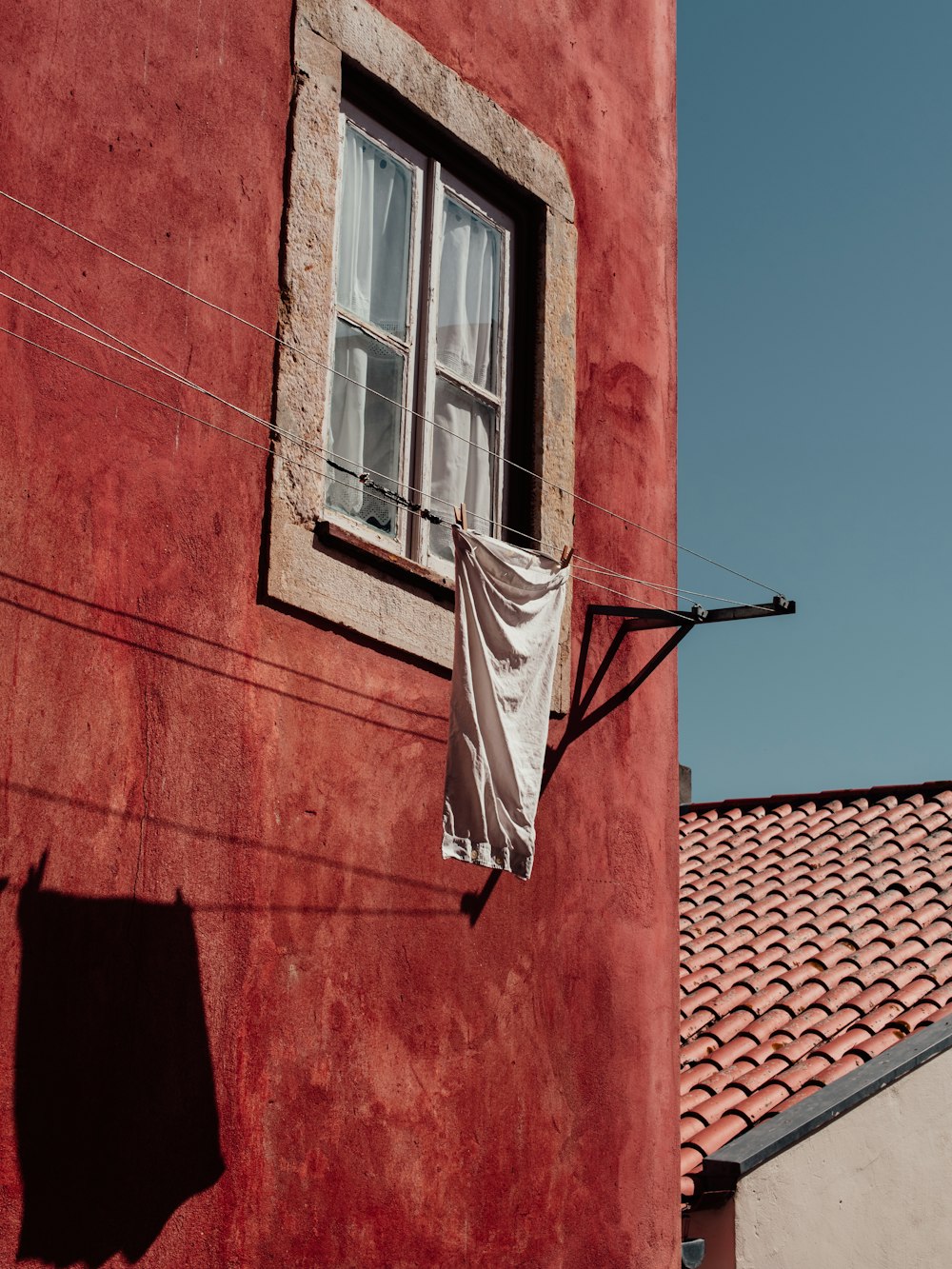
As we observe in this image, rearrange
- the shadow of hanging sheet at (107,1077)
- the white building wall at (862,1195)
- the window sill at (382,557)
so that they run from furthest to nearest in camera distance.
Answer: the white building wall at (862,1195), the window sill at (382,557), the shadow of hanging sheet at (107,1077)

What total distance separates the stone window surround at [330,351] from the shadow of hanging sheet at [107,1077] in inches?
45.8

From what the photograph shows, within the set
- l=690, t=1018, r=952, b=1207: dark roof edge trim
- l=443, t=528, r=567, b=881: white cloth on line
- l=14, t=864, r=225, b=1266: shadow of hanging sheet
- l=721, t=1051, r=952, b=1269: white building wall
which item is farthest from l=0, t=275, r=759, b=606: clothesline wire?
l=721, t=1051, r=952, b=1269: white building wall

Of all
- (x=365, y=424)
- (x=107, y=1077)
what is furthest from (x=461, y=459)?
(x=107, y=1077)

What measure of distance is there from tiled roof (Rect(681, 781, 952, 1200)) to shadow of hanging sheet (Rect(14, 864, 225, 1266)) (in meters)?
3.27

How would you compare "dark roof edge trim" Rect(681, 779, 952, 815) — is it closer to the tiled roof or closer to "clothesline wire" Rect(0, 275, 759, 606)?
the tiled roof

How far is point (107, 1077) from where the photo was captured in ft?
14.0

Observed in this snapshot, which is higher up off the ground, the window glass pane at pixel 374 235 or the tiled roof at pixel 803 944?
the window glass pane at pixel 374 235

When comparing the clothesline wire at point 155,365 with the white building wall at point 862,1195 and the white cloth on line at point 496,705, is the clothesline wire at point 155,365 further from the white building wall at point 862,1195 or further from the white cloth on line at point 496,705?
the white building wall at point 862,1195

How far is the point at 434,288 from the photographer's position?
6.01 metres

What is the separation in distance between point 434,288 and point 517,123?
927 millimetres

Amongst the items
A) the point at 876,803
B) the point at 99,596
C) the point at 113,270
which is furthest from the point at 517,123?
the point at 876,803

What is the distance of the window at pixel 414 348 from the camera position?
5652 millimetres

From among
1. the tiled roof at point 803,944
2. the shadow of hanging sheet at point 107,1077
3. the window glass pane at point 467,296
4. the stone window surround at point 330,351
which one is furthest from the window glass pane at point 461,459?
the tiled roof at point 803,944

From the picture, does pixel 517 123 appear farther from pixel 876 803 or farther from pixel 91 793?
pixel 876 803
